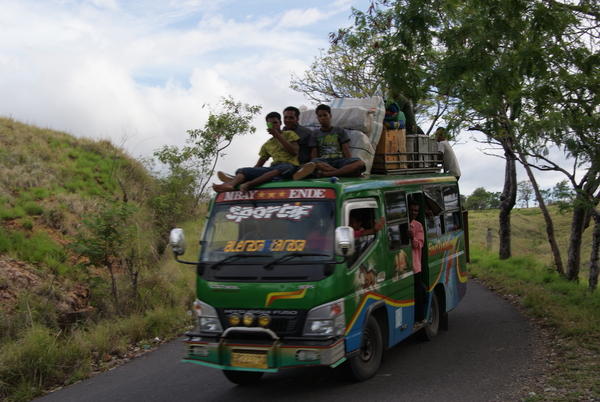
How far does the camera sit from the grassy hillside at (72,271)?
7.83 m

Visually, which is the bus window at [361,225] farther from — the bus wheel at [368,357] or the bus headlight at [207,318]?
the bus headlight at [207,318]

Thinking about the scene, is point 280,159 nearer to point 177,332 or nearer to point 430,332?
point 430,332

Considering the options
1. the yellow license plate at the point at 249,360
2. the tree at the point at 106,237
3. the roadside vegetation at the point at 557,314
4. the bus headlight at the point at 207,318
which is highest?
the tree at the point at 106,237

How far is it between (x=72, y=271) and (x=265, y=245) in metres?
8.60

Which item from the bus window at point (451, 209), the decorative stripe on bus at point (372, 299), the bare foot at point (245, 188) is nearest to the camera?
the decorative stripe on bus at point (372, 299)

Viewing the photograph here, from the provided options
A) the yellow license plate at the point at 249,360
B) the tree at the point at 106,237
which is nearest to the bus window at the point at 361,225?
the yellow license plate at the point at 249,360

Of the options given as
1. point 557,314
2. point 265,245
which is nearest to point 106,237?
point 265,245

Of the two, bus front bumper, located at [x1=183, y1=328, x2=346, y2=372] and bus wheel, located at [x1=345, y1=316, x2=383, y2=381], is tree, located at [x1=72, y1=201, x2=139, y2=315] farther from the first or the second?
bus wheel, located at [x1=345, y1=316, x2=383, y2=381]

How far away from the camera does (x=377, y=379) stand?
6.49 metres

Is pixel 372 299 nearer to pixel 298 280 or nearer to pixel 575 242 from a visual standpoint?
pixel 298 280

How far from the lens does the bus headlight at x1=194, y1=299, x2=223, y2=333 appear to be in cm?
596

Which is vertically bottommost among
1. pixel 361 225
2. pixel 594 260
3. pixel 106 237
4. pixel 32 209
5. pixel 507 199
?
pixel 594 260

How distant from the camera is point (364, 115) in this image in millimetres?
7863

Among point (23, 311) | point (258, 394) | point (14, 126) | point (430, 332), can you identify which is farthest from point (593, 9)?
point (14, 126)
